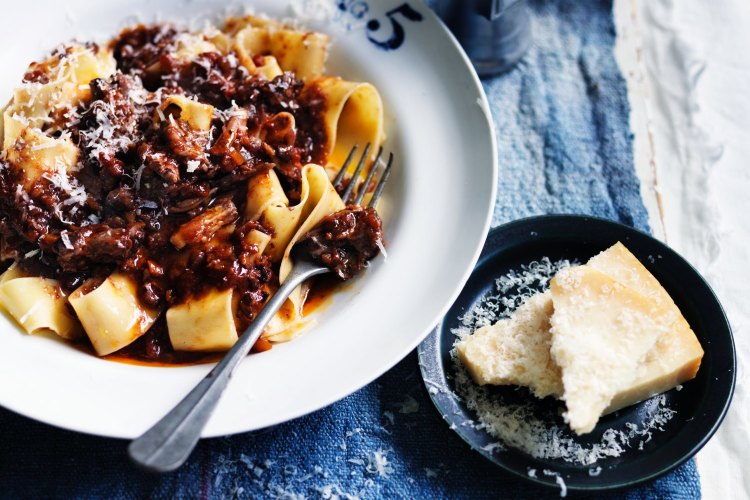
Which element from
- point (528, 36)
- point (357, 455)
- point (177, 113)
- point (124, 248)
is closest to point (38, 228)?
point (124, 248)

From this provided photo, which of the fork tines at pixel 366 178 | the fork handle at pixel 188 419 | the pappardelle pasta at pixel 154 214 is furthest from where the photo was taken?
the fork tines at pixel 366 178

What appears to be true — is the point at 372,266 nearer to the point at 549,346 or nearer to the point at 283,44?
the point at 549,346

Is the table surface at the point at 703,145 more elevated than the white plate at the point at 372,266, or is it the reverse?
the white plate at the point at 372,266

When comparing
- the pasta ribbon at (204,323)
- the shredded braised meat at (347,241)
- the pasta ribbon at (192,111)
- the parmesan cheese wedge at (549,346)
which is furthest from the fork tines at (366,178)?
the parmesan cheese wedge at (549,346)

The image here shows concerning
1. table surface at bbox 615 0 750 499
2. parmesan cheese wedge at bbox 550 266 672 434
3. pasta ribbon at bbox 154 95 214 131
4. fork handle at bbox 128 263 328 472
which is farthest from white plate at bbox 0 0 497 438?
table surface at bbox 615 0 750 499

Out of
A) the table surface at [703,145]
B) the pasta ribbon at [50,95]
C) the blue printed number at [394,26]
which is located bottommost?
the table surface at [703,145]

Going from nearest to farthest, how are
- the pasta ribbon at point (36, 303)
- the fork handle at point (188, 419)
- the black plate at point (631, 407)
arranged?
the fork handle at point (188, 419), the black plate at point (631, 407), the pasta ribbon at point (36, 303)

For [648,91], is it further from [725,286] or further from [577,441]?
[577,441]

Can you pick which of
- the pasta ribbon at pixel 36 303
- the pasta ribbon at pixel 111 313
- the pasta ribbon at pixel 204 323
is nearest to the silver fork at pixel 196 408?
the pasta ribbon at pixel 204 323

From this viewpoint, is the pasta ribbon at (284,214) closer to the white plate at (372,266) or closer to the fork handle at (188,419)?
the white plate at (372,266)

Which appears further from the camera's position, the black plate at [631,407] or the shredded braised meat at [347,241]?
the shredded braised meat at [347,241]
